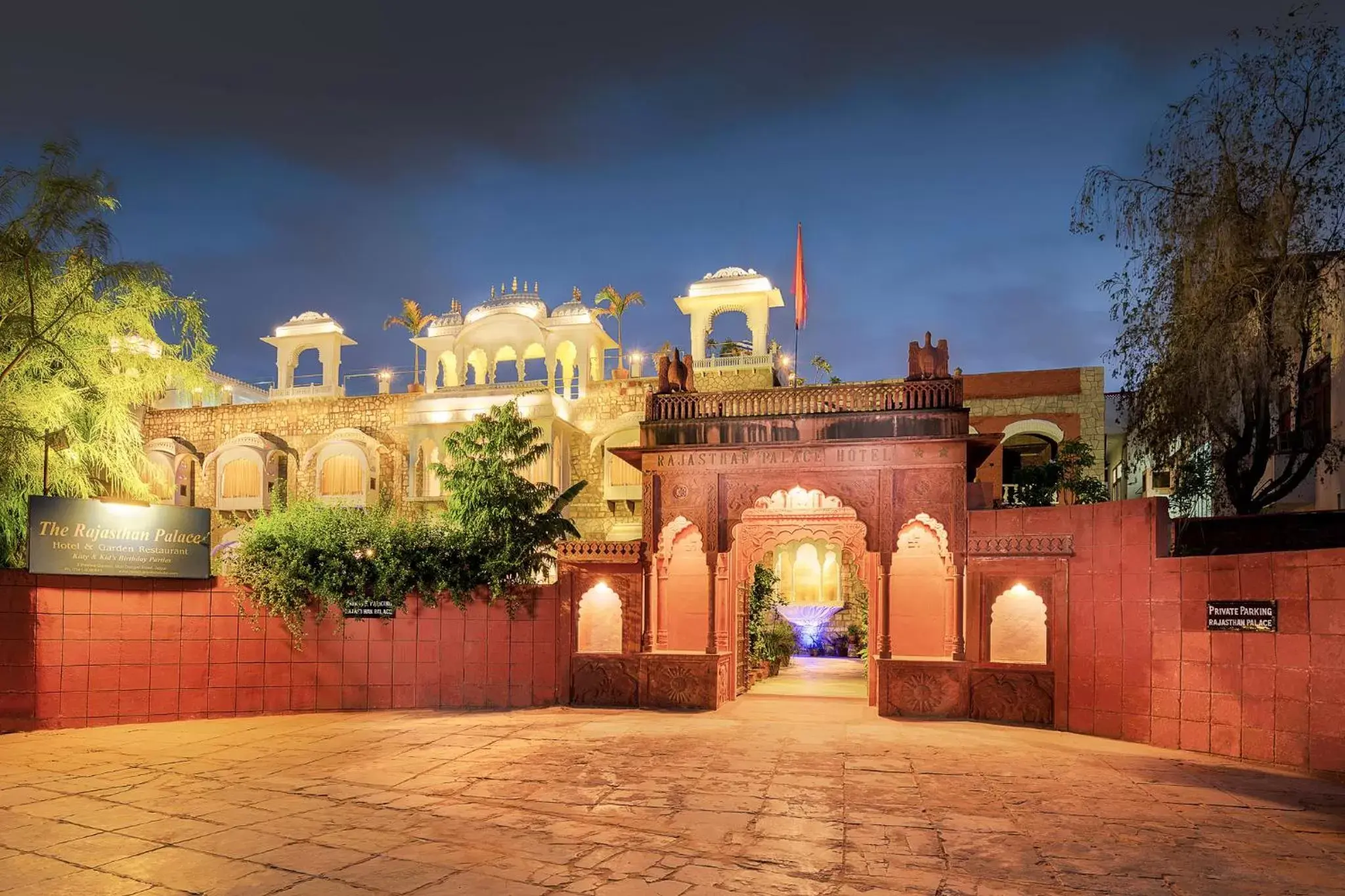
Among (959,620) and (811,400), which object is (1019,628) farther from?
(811,400)

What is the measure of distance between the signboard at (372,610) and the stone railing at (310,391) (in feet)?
52.7

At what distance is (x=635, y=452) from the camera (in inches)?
569

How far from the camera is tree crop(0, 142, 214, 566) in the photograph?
11.8m

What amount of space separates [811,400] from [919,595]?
3.44 metres

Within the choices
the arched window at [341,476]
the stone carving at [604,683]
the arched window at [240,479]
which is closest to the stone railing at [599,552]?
the stone carving at [604,683]

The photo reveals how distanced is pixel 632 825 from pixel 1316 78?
1230 centimetres

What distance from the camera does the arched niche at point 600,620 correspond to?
14.1m

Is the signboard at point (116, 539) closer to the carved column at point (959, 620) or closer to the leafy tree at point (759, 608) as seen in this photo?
the leafy tree at point (759, 608)

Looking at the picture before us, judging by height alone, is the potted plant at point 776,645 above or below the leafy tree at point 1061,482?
below

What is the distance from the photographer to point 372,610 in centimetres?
1355

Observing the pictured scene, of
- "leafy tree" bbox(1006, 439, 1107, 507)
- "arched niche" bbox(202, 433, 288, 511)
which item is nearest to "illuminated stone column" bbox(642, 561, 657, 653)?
"leafy tree" bbox(1006, 439, 1107, 507)

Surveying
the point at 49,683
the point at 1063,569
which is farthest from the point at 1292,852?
the point at 49,683

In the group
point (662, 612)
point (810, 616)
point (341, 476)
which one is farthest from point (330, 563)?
point (810, 616)

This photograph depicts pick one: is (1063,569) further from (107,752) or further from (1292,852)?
(107,752)
